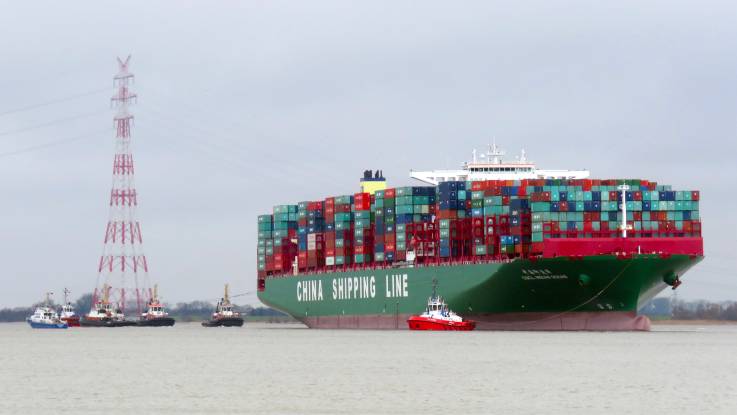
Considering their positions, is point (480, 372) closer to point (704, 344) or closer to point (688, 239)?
point (704, 344)

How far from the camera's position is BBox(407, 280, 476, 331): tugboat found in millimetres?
100688

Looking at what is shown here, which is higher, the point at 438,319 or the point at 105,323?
the point at 105,323

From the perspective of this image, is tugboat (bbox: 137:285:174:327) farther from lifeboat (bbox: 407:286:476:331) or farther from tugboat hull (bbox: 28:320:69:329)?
lifeboat (bbox: 407:286:476:331)

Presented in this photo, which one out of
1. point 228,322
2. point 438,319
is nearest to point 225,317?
point 228,322

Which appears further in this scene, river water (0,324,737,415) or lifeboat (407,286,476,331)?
lifeboat (407,286,476,331)

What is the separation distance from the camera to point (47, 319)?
165m

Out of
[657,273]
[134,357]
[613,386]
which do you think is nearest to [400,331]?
[657,273]

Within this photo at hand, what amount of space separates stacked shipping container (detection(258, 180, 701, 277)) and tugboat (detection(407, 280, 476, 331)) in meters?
3.16

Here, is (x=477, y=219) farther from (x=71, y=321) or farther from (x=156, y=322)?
(x=71, y=321)

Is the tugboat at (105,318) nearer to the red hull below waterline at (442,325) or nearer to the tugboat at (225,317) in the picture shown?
the tugboat at (225,317)

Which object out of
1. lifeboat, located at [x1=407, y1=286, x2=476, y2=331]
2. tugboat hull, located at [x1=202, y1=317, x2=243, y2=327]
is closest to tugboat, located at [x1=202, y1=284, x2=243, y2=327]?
tugboat hull, located at [x1=202, y1=317, x2=243, y2=327]

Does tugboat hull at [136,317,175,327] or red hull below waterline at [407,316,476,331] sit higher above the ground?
tugboat hull at [136,317,175,327]

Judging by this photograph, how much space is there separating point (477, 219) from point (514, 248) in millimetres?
4174

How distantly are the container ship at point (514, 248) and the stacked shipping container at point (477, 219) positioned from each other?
0.09 meters
